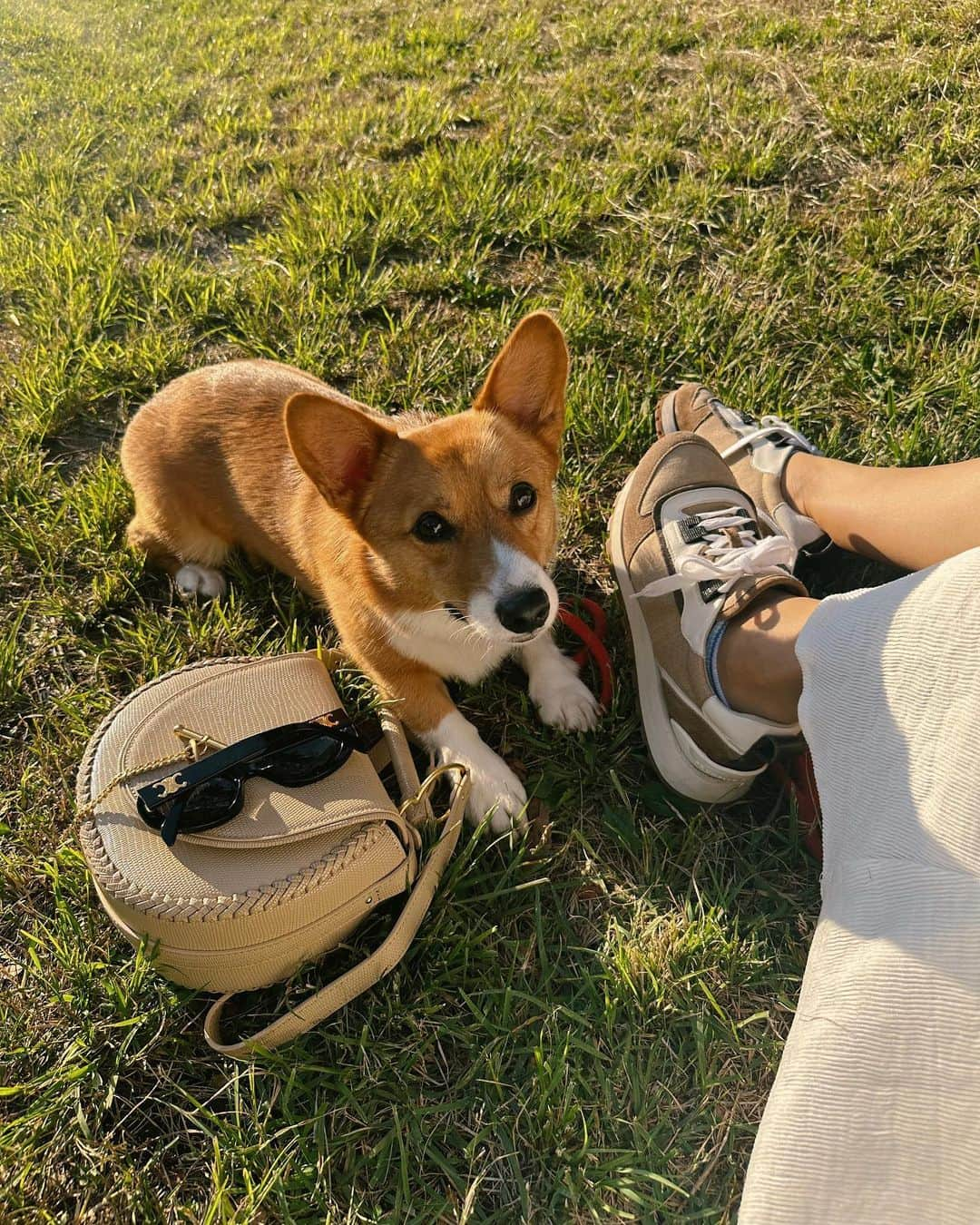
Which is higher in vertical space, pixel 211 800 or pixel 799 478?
pixel 799 478

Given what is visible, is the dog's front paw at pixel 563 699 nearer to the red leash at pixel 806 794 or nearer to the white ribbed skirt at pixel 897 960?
the red leash at pixel 806 794

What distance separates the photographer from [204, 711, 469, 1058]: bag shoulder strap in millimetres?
1759

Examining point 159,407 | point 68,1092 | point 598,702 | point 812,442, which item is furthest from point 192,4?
point 68,1092

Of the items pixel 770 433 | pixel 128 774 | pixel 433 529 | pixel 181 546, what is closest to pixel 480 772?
pixel 433 529

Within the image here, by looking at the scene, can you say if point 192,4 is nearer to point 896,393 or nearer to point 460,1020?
point 896,393

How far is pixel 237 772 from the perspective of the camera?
69.2 inches

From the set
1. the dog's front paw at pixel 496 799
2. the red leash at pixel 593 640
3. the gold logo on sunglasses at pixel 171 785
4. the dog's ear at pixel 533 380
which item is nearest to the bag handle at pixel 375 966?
the dog's front paw at pixel 496 799

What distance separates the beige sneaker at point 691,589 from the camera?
6.69ft

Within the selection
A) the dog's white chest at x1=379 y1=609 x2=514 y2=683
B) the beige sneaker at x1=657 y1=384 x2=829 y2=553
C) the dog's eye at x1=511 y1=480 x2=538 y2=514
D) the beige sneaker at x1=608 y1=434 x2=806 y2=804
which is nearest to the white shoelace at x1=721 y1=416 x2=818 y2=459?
the beige sneaker at x1=657 y1=384 x2=829 y2=553

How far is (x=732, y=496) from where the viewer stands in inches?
96.8

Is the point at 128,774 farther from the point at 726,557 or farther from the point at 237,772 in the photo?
the point at 726,557

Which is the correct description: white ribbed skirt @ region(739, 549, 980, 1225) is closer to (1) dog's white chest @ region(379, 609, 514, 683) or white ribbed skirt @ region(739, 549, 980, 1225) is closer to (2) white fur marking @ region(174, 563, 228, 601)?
(1) dog's white chest @ region(379, 609, 514, 683)

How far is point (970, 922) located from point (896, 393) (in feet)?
7.46

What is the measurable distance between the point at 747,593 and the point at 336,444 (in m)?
1.13
